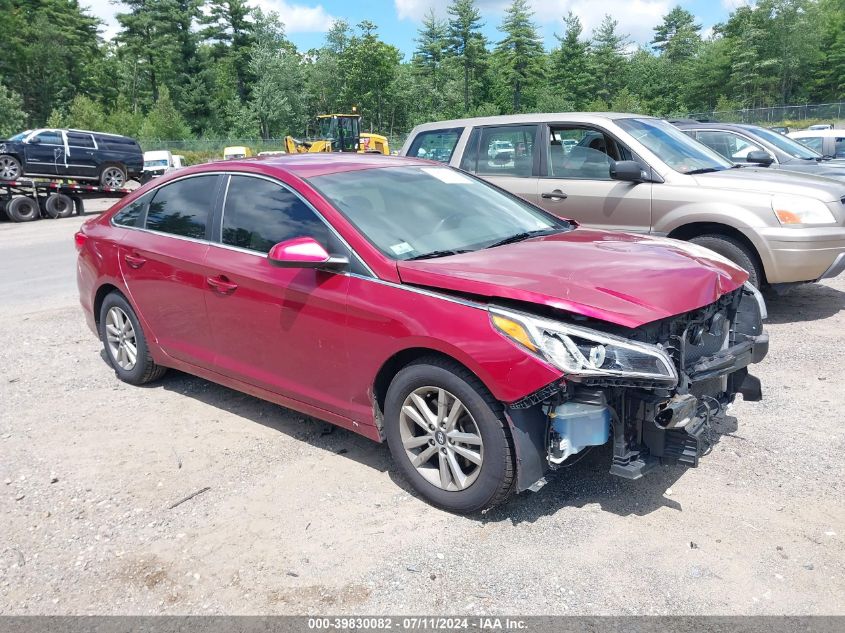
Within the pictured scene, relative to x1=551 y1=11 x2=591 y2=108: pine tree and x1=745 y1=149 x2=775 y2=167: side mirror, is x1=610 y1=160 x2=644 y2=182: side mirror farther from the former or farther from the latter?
x1=551 y1=11 x2=591 y2=108: pine tree

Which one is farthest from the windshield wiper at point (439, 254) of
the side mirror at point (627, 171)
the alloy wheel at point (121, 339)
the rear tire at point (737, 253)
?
the rear tire at point (737, 253)

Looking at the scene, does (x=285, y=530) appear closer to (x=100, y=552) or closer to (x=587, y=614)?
(x=100, y=552)

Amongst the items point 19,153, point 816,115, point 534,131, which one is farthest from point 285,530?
point 816,115

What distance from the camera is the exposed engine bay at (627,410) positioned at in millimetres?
3033

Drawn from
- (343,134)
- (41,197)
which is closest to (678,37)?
Result: (343,134)

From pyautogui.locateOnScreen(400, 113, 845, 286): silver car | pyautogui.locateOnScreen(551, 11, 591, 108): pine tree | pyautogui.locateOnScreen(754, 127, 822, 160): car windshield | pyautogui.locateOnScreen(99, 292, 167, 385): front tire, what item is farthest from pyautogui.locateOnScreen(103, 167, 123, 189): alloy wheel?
pyautogui.locateOnScreen(551, 11, 591, 108): pine tree

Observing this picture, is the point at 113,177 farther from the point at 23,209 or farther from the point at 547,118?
the point at 547,118

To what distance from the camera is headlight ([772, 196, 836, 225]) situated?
252 inches

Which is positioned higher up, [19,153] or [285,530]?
[19,153]

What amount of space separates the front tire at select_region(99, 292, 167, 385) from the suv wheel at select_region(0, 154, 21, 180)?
60.1ft

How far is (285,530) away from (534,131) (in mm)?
→ 5544

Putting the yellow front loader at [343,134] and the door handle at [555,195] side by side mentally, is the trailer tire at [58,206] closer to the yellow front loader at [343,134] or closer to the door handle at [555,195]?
the yellow front loader at [343,134]

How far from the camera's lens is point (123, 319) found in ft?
17.5

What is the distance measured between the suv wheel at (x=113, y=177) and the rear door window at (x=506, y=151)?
62.6ft
